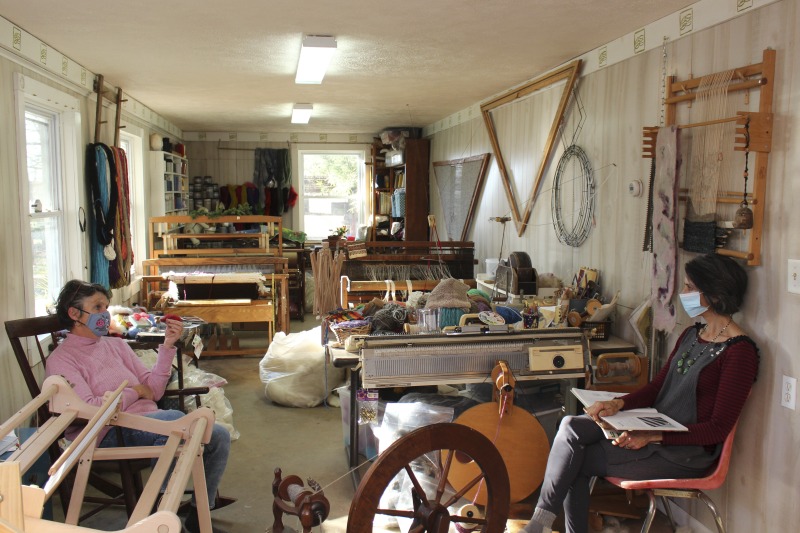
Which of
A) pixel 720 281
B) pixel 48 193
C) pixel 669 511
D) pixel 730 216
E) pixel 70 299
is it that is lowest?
pixel 669 511

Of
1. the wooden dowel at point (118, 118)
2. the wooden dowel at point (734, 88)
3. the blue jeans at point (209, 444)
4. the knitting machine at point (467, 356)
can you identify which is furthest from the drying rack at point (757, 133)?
the wooden dowel at point (118, 118)

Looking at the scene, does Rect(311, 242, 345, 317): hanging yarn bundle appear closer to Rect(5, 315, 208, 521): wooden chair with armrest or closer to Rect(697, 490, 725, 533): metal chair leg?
Rect(5, 315, 208, 521): wooden chair with armrest

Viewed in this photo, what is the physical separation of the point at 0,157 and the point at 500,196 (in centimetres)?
417

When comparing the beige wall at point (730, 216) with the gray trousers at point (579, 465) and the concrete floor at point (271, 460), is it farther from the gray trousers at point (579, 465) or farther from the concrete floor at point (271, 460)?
the concrete floor at point (271, 460)

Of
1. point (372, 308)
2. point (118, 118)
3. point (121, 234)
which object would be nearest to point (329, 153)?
point (118, 118)

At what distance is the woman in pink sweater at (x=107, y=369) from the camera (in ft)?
10.2

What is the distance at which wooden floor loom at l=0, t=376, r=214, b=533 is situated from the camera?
126 cm

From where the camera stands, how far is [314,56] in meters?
4.63

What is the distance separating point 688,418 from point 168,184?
7.42 m

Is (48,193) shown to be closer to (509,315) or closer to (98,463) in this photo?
(98,463)

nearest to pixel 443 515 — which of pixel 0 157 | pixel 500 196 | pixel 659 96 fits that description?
pixel 659 96

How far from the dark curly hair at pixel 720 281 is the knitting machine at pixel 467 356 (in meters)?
0.69

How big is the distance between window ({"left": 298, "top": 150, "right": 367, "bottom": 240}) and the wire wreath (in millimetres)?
6571

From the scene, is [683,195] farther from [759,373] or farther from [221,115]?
[221,115]
